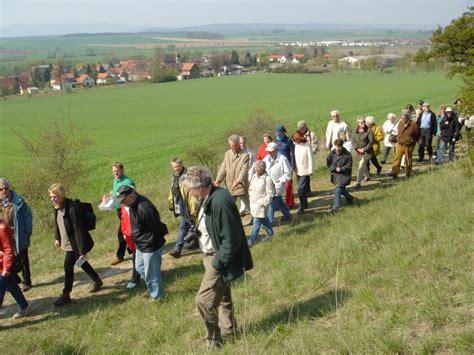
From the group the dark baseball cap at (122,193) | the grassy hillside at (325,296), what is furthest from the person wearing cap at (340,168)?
the dark baseball cap at (122,193)

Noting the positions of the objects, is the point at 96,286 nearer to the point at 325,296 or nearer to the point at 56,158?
the point at 325,296

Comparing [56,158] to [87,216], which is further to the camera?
[56,158]

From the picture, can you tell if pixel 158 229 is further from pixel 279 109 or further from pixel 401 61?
pixel 401 61

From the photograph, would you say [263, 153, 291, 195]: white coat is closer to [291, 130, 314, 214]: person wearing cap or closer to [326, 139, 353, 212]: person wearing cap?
[291, 130, 314, 214]: person wearing cap

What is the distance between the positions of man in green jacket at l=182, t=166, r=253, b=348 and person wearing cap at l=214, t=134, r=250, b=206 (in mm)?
3706

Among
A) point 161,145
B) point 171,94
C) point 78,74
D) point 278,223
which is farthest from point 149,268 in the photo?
point 78,74

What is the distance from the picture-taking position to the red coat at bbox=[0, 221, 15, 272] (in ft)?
20.9

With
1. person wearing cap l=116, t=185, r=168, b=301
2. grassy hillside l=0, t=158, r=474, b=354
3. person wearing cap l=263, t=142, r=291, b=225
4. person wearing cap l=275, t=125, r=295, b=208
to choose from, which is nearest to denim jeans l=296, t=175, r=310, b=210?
person wearing cap l=275, t=125, r=295, b=208

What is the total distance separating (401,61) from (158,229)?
10408 cm

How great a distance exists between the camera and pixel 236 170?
870 centimetres

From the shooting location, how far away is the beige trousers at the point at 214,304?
4715 mm

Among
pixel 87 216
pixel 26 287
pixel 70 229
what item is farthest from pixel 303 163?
pixel 26 287

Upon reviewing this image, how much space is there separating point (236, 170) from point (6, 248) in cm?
408

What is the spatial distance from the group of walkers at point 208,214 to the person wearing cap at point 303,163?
0.02 metres
